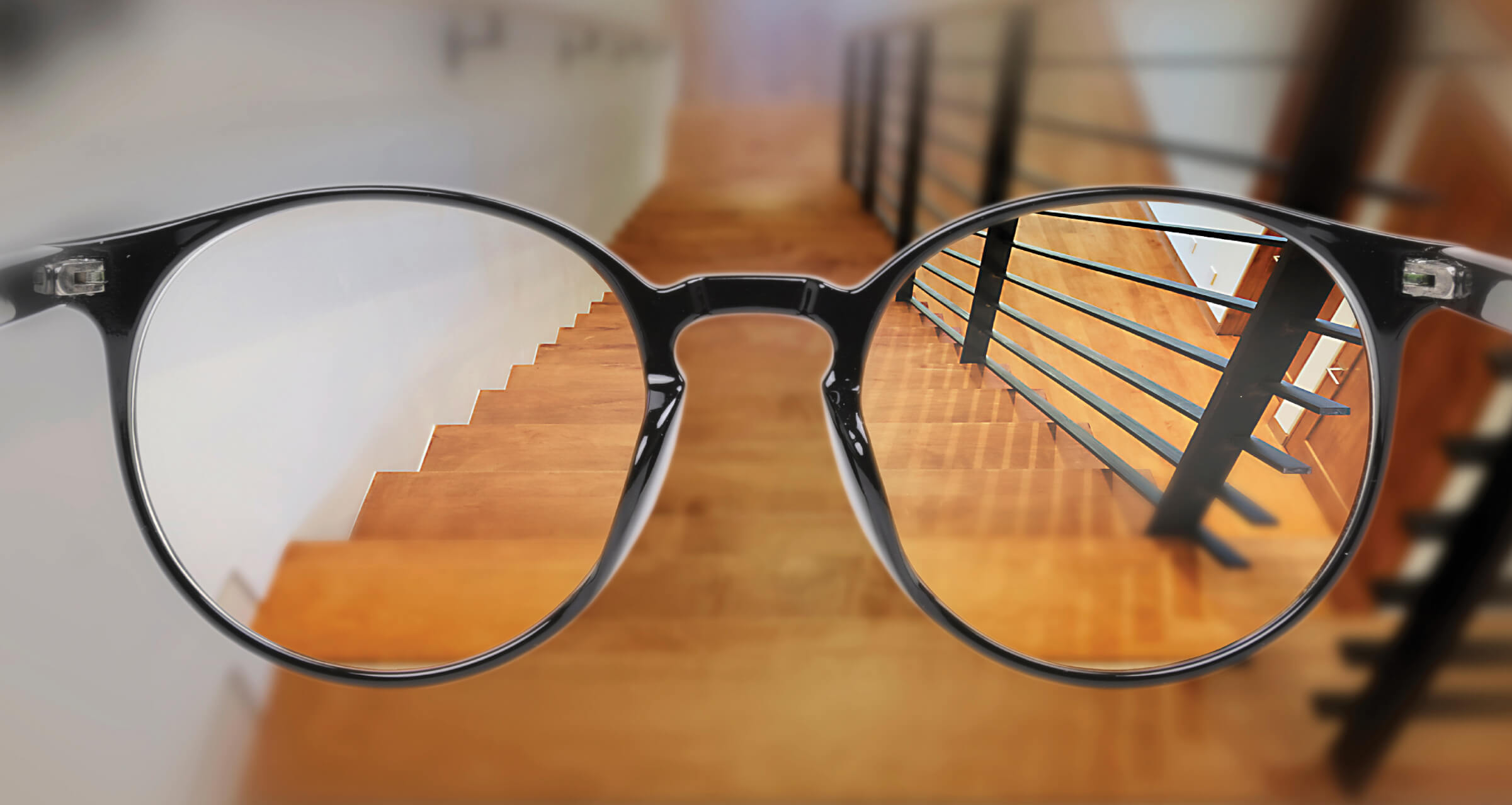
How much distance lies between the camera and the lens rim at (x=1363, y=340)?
28cm

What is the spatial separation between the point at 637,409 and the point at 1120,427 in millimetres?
267

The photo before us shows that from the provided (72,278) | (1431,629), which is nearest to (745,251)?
(72,278)

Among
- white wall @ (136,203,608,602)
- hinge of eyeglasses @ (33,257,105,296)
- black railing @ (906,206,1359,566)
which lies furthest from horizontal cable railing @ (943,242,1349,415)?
hinge of eyeglasses @ (33,257,105,296)

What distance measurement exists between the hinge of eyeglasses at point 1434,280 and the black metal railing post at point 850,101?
249 millimetres

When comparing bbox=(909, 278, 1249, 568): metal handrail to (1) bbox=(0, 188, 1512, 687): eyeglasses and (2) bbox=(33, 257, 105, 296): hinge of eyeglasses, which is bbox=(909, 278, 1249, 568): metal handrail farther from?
(2) bbox=(33, 257, 105, 296): hinge of eyeglasses

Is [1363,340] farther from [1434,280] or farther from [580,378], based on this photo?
[580,378]

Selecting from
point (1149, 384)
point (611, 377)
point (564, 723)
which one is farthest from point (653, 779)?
point (1149, 384)

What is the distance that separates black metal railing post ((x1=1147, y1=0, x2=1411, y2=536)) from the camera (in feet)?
1.02

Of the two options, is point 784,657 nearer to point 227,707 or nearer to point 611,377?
point 611,377

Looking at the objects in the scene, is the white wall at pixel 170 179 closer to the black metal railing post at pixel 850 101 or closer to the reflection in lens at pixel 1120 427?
the black metal railing post at pixel 850 101

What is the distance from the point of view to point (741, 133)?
1.11 ft

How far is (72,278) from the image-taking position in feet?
0.85

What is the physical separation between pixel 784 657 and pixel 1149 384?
254 mm

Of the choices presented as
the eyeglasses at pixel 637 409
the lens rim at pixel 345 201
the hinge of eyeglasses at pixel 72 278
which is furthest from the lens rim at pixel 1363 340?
the hinge of eyeglasses at pixel 72 278
